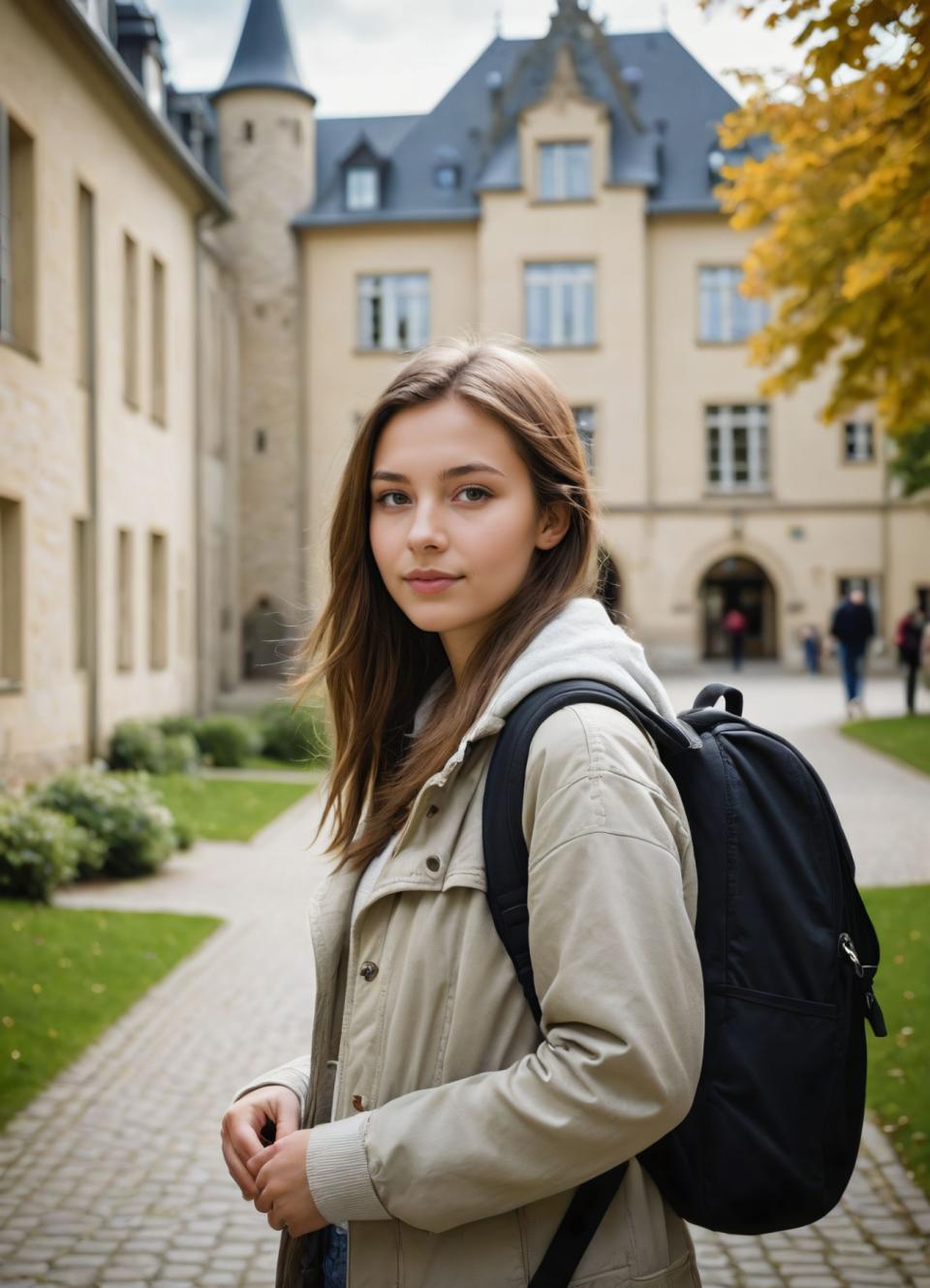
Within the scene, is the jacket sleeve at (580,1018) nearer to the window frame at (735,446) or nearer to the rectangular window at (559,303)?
the rectangular window at (559,303)

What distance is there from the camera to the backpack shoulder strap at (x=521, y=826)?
1.69 metres

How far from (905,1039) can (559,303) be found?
30088mm

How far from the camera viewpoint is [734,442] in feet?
116

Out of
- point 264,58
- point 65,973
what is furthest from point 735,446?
point 65,973

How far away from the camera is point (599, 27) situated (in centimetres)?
3550

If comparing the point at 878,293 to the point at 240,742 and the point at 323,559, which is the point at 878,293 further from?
the point at 240,742

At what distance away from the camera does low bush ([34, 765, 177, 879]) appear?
1077 centimetres

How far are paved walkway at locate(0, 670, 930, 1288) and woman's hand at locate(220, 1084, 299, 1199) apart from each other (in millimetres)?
373

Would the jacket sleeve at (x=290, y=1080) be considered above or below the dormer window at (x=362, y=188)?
below

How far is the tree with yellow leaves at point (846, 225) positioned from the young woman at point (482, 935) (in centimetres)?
368

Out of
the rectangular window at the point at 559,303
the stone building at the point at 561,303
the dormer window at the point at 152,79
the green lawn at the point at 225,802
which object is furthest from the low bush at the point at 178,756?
the rectangular window at the point at 559,303

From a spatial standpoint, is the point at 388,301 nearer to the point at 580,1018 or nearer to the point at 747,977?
the point at 747,977

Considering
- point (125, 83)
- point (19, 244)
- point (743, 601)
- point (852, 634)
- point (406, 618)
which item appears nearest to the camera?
point (406, 618)

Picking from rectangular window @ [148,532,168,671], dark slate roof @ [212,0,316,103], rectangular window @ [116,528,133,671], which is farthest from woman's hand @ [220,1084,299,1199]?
dark slate roof @ [212,0,316,103]
